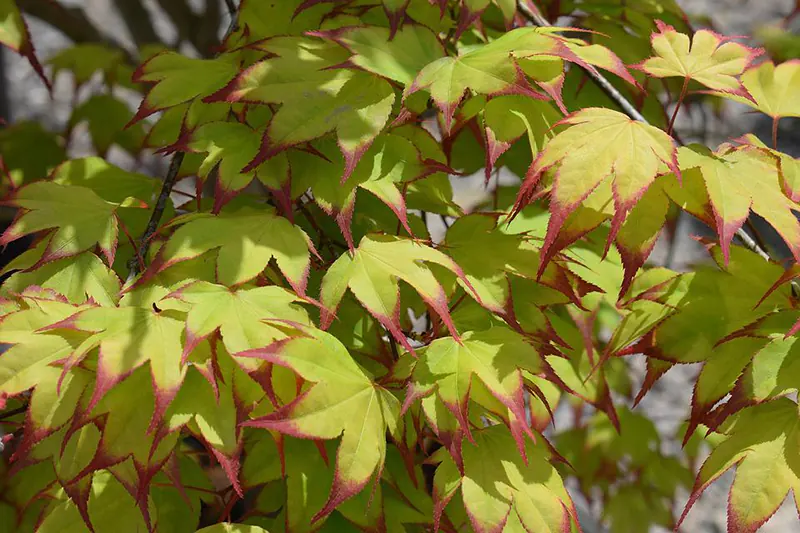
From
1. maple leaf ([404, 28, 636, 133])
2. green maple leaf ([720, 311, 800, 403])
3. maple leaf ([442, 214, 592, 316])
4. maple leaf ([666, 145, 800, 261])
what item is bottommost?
green maple leaf ([720, 311, 800, 403])

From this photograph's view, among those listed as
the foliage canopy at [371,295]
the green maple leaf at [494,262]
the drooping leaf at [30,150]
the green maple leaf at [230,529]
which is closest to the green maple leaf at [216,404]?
the foliage canopy at [371,295]

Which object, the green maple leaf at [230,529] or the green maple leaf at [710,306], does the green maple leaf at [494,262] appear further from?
the green maple leaf at [230,529]

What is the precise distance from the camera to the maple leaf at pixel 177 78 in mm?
827

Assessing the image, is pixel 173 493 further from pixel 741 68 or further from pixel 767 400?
pixel 741 68

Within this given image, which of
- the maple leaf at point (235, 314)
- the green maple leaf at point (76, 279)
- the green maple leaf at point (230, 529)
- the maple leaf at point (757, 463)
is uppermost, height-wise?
the maple leaf at point (235, 314)

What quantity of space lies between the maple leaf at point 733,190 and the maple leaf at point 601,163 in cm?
4

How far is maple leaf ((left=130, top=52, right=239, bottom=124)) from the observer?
2.71 ft

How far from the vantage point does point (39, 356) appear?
66 centimetres

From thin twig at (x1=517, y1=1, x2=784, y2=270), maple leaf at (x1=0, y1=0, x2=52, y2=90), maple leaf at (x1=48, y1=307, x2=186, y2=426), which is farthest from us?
maple leaf at (x1=0, y1=0, x2=52, y2=90)

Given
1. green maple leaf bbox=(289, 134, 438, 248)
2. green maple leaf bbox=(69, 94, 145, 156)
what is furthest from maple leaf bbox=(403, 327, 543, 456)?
green maple leaf bbox=(69, 94, 145, 156)

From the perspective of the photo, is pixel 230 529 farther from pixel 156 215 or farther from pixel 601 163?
pixel 601 163

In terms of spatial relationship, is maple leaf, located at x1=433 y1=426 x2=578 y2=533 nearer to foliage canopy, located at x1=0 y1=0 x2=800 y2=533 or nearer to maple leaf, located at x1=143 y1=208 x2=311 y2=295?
foliage canopy, located at x1=0 y1=0 x2=800 y2=533

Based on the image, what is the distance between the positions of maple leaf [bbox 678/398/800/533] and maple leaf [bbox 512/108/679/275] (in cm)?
23

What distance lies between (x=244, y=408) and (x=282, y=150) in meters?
0.23
